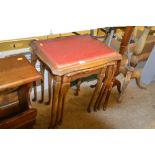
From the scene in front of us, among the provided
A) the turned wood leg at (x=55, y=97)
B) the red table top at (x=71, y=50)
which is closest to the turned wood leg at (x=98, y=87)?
the red table top at (x=71, y=50)

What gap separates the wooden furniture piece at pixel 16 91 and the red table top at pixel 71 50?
0.12 metres

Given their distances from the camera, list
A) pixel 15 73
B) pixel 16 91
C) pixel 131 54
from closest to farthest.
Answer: pixel 15 73 → pixel 16 91 → pixel 131 54

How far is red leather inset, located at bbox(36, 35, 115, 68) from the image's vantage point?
1133mm

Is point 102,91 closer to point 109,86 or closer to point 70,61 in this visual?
point 109,86

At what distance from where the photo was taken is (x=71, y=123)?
1.46 m

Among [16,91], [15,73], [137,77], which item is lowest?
[137,77]

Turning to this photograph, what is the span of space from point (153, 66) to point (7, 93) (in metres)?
1.25

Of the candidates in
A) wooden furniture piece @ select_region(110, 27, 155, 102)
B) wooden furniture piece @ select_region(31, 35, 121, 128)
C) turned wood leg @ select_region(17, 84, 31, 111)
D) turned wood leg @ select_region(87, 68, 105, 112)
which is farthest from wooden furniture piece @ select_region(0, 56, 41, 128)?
wooden furniture piece @ select_region(110, 27, 155, 102)

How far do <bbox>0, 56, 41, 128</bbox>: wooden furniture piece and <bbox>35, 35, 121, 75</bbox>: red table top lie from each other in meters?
0.12

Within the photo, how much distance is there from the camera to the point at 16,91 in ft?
3.77

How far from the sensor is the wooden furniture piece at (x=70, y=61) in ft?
3.68

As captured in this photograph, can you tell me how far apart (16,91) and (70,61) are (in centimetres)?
32

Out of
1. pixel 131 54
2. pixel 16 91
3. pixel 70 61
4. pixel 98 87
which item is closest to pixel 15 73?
pixel 16 91
